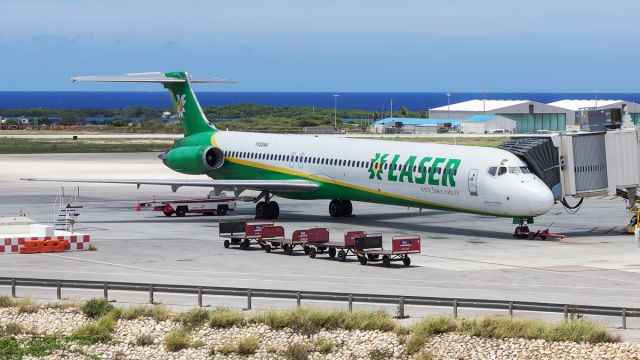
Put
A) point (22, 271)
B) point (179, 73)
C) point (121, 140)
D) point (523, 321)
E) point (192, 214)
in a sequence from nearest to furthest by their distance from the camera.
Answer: point (523, 321), point (22, 271), point (192, 214), point (179, 73), point (121, 140)

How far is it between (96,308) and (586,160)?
23955 millimetres

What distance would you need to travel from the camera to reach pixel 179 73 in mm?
60469

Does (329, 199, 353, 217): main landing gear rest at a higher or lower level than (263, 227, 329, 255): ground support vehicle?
higher

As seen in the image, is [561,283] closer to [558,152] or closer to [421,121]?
[558,152]

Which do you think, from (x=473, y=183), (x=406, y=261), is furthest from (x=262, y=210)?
(x=406, y=261)

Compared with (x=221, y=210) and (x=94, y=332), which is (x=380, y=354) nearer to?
(x=94, y=332)

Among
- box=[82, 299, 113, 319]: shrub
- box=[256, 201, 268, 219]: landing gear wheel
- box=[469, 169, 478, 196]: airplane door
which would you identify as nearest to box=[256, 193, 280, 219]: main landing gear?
box=[256, 201, 268, 219]: landing gear wheel

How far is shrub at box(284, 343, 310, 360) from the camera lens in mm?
26566

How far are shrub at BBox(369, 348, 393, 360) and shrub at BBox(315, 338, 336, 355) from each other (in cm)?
95

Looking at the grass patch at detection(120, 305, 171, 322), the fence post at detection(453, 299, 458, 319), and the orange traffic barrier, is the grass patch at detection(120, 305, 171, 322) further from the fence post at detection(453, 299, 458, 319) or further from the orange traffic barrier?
the orange traffic barrier

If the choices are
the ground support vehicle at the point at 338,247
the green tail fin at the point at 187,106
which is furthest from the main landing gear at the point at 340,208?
the ground support vehicle at the point at 338,247

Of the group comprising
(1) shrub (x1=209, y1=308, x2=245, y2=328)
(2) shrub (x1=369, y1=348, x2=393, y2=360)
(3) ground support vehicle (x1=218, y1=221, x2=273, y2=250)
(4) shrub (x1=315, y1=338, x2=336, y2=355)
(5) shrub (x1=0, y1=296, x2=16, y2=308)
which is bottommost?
(2) shrub (x1=369, y1=348, x2=393, y2=360)

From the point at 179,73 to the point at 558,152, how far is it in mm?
22131

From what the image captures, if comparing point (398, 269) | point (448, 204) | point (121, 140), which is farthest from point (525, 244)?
point (121, 140)
